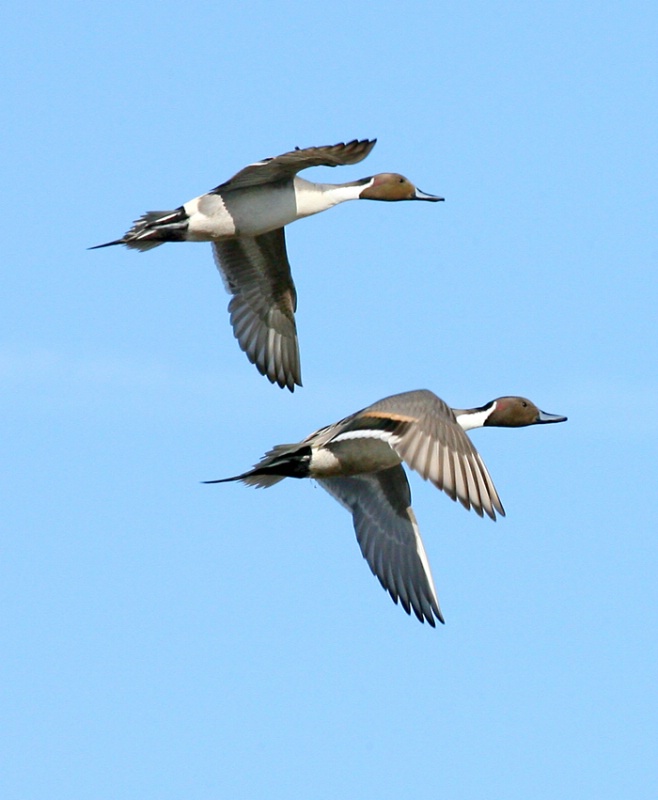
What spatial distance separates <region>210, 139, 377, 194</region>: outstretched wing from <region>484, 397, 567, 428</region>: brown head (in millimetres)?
2190

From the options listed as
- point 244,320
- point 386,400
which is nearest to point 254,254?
point 244,320

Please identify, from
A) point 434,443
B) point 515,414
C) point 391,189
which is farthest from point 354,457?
point 391,189

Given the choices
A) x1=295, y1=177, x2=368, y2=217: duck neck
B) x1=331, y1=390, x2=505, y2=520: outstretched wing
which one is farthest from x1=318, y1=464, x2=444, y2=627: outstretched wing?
x1=295, y1=177, x2=368, y2=217: duck neck

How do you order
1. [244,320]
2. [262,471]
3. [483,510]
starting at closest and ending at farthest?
1. [483,510]
2. [262,471]
3. [244,320]

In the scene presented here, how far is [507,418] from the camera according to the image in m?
12.9

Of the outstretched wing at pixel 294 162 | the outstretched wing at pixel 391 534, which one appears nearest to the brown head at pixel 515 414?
the outstretched wing at pixel 391 534

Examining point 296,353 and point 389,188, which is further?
point 296,353

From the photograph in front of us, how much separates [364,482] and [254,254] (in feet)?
8.34

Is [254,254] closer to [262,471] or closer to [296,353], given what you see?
[296,353]

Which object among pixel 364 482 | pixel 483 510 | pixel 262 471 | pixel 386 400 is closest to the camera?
pixel 483 510

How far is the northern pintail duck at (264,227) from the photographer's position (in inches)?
483

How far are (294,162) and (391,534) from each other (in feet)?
8.65

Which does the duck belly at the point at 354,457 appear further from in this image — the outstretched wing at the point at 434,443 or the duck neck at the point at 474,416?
the duck neck at the point at 474,416

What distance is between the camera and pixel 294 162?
39.3ft
